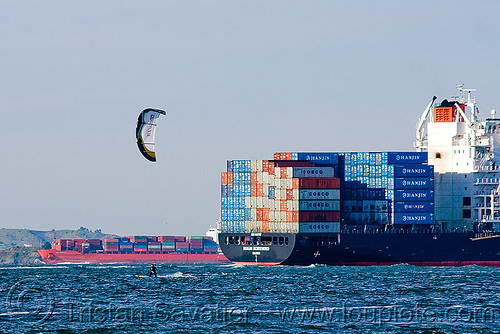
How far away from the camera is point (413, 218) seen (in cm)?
9569

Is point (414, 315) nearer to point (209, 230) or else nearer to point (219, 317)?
point (219, 317)

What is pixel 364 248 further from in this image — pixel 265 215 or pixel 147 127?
pixel 147 127

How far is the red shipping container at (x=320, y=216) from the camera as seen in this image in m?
90.9

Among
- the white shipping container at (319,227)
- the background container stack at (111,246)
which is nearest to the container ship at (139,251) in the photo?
the background container stack at (111,246)

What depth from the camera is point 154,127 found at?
70.2 m

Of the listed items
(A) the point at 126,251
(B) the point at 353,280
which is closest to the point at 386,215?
(B) the point at 353,280

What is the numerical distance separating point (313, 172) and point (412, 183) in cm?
1123

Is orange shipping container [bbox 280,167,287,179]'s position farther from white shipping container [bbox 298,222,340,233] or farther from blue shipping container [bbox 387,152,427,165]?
blue shipping container [bbox 387,152,427,165]

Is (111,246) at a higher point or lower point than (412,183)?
lower

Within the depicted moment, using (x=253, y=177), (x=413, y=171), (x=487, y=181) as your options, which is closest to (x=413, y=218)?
(x=413, y=171)

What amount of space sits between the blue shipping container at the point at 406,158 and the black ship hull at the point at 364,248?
7.53 meters

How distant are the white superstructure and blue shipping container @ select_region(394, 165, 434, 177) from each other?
5606mm

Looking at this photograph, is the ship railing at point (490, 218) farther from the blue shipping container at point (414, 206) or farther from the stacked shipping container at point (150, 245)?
Result: the stacked shipping container at point (150, 245)

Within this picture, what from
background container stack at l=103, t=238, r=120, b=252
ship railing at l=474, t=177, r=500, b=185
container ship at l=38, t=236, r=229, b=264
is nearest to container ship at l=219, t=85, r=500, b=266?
ship railing at l=474, t=177, r=500, b=185
